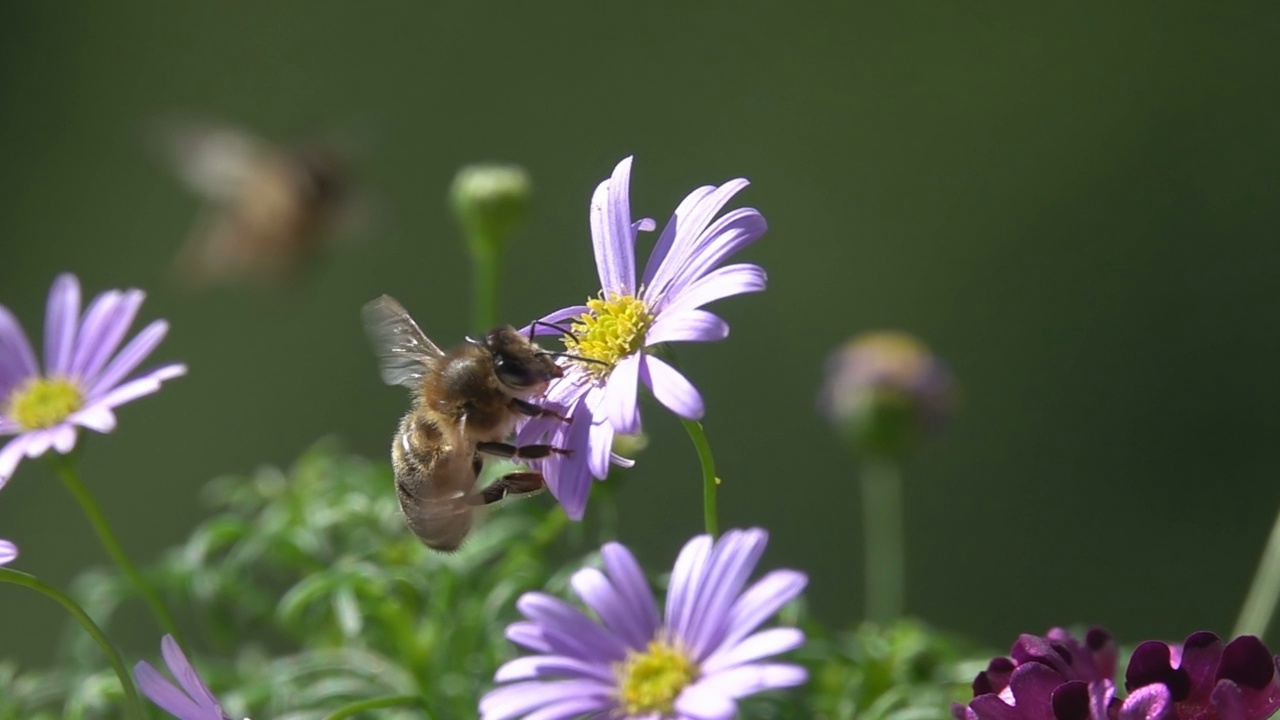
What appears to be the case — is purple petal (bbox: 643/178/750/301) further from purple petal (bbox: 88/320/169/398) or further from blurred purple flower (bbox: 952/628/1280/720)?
purple petal (bbox: 88/320/169/398)

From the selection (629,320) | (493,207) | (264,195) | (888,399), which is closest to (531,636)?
(629,320)

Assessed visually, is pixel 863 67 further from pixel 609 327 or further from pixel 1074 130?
pixel 609 327

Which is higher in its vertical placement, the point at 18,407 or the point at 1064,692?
the point at 18,407

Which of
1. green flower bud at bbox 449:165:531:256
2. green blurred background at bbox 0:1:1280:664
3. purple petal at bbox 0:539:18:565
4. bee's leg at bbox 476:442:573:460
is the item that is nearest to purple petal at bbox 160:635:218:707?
purple petal at bbox 0:539:18:565

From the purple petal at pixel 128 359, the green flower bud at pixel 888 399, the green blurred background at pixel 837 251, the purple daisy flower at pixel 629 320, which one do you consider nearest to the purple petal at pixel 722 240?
the purple daisy flower at pixel 629 320

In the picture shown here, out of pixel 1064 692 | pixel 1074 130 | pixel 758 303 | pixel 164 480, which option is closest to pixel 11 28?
pixel 164 480
